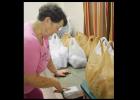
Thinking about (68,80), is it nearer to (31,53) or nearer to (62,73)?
(62,73)

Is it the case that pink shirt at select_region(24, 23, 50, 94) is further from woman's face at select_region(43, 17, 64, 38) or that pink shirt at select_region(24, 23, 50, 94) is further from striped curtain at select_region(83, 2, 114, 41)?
striped curtain at select_region(83, 2, 114, 41)

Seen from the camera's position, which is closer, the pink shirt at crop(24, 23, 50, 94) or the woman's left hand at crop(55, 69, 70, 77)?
the pink shirt at crop(24, 23, 50, 94)

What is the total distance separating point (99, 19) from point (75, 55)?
28 centimetres

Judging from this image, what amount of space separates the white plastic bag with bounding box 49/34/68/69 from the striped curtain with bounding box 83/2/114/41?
191 millimetres

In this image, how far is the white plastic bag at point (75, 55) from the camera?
141 centimetres

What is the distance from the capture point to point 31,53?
4.00 ft

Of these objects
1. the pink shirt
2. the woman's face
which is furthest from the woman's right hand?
the woman's face

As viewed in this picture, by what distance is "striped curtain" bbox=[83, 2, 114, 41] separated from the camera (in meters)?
1.29

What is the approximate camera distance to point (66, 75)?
1387 millimetres

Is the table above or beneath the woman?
beneath

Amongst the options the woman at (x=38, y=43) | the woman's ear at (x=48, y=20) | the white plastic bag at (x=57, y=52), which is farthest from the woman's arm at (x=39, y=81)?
the woman's ear at (x=48, y=20)

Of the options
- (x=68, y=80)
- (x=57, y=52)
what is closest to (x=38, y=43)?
(x=57, y=52)
